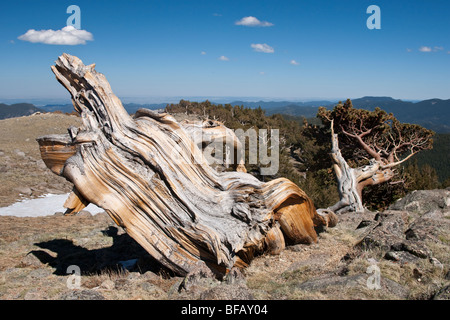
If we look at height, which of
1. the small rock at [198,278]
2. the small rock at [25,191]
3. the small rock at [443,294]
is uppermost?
the small rock at [443,294]

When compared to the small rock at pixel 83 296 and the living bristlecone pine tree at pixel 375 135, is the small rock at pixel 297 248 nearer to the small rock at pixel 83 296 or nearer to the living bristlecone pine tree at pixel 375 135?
the small rock at pixel 83 296

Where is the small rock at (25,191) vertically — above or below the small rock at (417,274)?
below

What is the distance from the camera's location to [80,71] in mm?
7078

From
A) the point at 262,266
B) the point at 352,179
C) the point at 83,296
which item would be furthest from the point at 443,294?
the point at 352,179

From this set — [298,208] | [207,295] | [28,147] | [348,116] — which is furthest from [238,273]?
[28,147]

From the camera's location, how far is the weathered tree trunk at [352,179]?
1459 cm

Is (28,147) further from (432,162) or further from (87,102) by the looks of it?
(432,162)

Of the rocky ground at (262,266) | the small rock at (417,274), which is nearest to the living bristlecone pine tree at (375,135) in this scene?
the rocky ground at (262,266)

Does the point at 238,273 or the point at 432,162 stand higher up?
the point at 238,273

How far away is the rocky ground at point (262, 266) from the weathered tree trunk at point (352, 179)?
1742 mm

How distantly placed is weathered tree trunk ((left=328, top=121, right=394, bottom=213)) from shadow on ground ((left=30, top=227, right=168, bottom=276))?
9406 millimetres

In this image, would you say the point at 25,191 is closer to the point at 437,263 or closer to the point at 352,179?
the point at 352,179

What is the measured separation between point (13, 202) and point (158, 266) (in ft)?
50.3

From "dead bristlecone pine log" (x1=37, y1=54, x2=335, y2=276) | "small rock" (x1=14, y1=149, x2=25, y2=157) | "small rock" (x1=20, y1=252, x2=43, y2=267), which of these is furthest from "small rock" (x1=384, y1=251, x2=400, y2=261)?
"small rock" (x1=14, y1=149, x2=25, y2=157)
